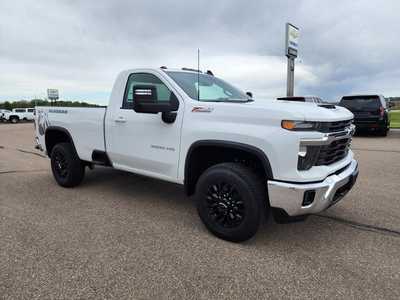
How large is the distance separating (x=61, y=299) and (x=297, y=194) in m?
2.07

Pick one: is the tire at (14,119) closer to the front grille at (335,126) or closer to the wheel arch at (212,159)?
the wheel arch at (212,159)

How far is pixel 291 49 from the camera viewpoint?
19359mm

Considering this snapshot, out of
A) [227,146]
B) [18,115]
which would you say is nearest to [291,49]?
[227,146]

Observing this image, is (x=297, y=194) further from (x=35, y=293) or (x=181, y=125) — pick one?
(x=35, y=293)

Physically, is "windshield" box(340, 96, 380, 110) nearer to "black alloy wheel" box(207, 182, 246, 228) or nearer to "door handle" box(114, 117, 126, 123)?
"door handle" box(114, 117, 126, 123)

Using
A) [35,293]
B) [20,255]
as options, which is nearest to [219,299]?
[35,293]

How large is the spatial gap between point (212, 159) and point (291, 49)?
1785 cm

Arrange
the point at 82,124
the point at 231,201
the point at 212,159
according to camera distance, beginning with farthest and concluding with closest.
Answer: the point at 82,124 < the point at 212,159 < the point at 231,201

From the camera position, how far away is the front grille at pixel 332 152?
9.49 ft

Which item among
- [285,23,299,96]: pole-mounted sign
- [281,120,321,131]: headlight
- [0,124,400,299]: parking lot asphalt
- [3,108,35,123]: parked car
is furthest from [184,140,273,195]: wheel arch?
[3,108,35,123]: parked car

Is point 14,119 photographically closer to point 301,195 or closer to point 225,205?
point 225,205

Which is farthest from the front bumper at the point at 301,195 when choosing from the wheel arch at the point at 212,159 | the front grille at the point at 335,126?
the front grille at the point at 335,126

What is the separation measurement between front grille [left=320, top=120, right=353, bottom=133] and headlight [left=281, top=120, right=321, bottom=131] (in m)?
0.10

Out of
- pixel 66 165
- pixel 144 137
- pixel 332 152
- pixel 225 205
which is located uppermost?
pixel 144 137
